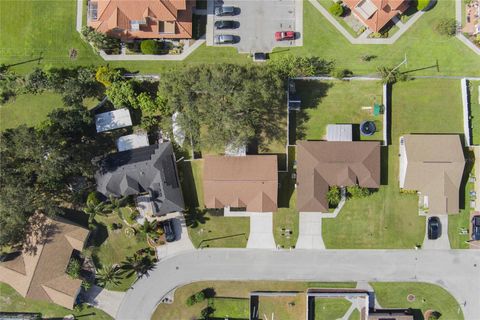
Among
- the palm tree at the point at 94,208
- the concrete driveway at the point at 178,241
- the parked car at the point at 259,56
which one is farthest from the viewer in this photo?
the concrete driveway at the point at 178,241

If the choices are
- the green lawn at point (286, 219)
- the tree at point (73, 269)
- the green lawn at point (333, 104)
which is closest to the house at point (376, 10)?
the green lawn at point (333, 104)

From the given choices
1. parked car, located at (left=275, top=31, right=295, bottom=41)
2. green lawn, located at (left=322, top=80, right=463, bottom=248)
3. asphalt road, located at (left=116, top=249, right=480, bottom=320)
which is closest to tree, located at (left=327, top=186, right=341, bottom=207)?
green lawn, located at (left=322, top=80, right=463, bottom=248)

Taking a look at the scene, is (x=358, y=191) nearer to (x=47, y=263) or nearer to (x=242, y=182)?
(x=242, y=182)

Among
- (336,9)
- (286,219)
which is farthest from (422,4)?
(286,219)

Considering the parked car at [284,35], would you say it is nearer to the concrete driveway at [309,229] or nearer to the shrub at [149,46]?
the shrub at [149,46]

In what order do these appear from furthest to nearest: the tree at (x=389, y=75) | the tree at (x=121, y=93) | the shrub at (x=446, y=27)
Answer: the shrub at (x=446, y=27) < the tree at (x=389, y=75) < the tree at (x=121, y=93)
